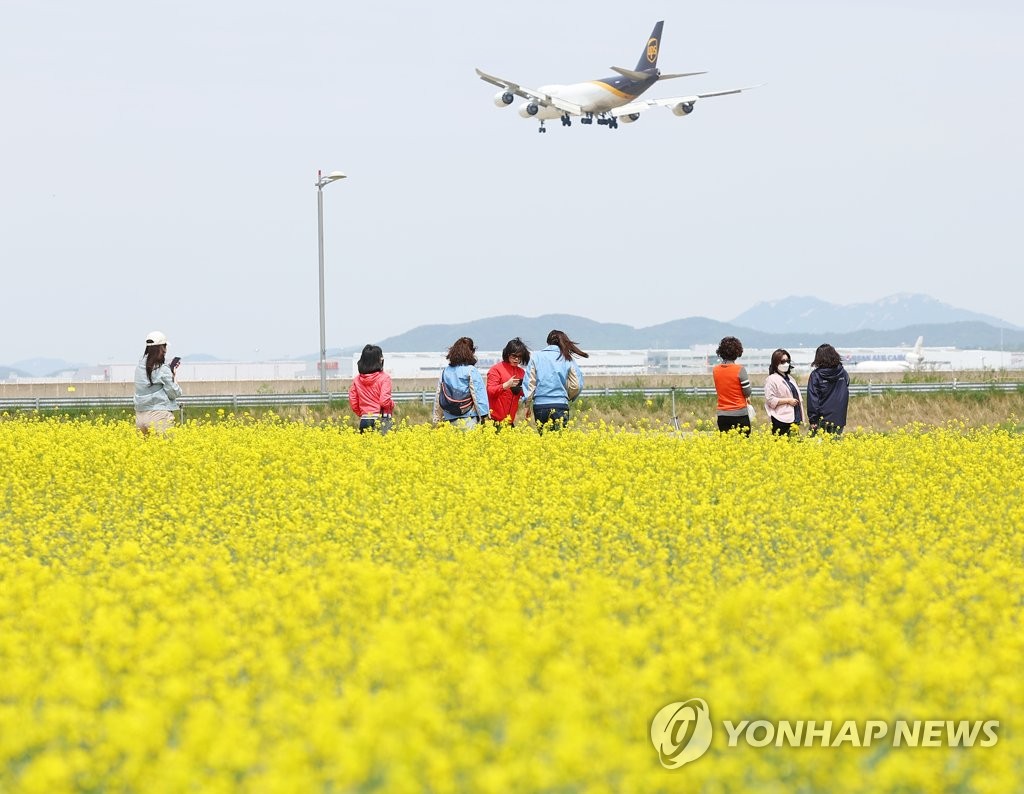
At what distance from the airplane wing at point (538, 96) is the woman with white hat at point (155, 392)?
117 feet

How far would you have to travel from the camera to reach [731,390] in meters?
14.5

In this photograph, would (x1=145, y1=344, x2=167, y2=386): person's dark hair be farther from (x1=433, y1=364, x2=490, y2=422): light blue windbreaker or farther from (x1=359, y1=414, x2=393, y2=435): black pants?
(x1=433, y1=364, x2=490, y2=422): light blue windbreaker

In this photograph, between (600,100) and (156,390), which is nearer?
(156,390)

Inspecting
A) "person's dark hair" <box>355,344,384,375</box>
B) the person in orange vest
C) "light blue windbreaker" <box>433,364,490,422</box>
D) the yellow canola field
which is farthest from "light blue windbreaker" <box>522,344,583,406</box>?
the yellow canola field

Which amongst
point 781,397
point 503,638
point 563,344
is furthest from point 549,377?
point 503,638

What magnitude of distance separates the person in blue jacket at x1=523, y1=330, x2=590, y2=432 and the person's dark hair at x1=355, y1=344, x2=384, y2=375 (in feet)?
5.50

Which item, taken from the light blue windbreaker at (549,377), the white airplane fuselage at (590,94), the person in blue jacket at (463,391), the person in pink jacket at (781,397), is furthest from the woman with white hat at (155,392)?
the white airplane fuselage at (590,94)

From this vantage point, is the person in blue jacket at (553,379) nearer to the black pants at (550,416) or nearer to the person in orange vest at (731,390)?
the black pants at (550,416)

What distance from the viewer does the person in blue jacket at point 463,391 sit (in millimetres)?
14703

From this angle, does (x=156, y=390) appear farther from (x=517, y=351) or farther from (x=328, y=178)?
(x=328, y=178)

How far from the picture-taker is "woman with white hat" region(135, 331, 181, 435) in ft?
46.3

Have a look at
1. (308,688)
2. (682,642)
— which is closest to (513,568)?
(682,642)

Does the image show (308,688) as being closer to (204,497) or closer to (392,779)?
(392,779)

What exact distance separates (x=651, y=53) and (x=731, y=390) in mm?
49656
